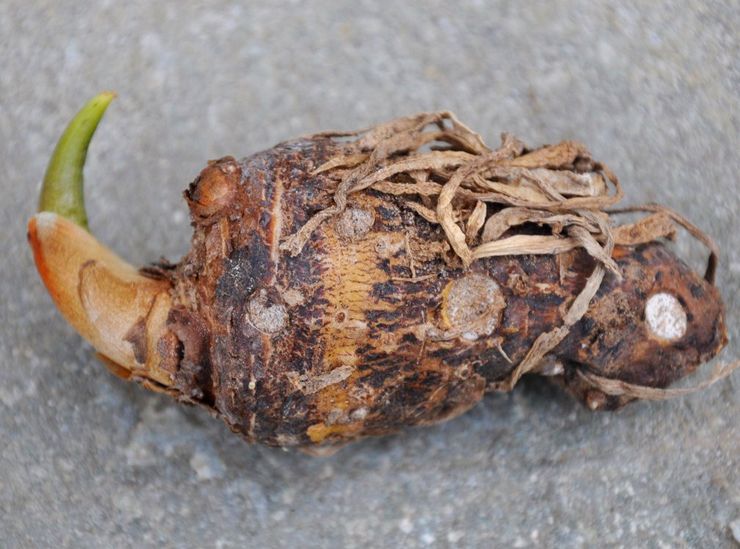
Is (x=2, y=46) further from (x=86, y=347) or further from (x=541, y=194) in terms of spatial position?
(x=541, y=194)

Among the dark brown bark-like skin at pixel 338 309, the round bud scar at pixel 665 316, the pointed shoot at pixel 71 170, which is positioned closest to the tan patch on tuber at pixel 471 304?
the dark brown bark-like skin at pixel 338 309

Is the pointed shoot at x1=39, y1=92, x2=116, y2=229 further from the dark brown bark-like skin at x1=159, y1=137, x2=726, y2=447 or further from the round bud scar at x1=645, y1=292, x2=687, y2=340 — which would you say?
the round bud scar at x1=645, y1=292, x2=687, y2=340

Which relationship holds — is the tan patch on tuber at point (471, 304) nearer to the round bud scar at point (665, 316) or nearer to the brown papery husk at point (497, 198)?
the brown papery husk at point (497, 198)

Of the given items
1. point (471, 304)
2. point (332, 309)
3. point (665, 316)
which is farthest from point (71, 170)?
point (665, 316)

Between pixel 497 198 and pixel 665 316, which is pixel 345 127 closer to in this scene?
pixel 497 198

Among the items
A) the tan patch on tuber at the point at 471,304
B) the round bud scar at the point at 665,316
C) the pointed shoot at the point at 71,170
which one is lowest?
the round bud scar at the point at 665,316

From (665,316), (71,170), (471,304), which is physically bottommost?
(665,316)

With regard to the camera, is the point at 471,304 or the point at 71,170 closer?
the point at 471,304
